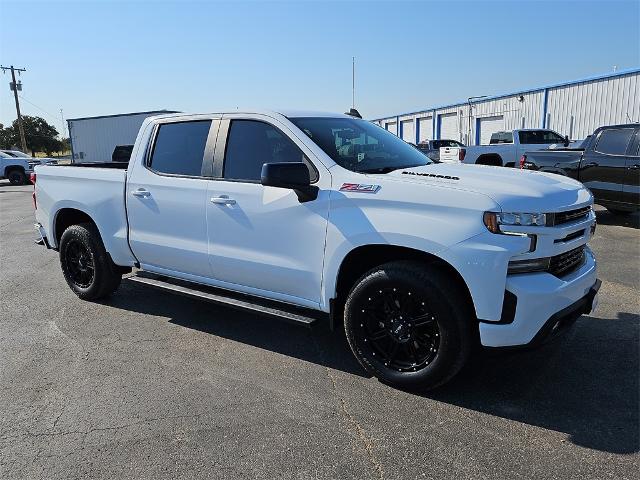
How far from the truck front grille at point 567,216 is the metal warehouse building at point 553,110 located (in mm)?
19336

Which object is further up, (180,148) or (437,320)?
(180,148)

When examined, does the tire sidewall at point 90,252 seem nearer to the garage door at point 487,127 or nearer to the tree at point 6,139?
the garage door at point 487,127

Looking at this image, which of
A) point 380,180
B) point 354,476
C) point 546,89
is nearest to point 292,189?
point 380,180

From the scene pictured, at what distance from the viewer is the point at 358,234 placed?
3.33 metres

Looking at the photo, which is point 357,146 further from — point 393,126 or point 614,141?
point 393,126

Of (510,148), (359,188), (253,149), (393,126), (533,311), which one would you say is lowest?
(533,311)

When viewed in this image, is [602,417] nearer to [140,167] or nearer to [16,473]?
[16,473]

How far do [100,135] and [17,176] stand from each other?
626cm

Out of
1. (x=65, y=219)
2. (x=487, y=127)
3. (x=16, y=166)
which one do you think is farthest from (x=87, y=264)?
(x=487, y=127)

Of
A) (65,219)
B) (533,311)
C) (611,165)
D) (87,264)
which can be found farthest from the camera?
(611,165)

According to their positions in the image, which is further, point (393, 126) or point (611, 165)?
point (393, 126)

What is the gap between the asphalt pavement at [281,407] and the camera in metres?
2.64

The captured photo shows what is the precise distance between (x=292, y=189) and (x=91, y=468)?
2079 millimetres

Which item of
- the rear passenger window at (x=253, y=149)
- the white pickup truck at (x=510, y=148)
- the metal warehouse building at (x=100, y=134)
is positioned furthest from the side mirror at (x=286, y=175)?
the metal warehouse building at (x=100, y=134)
